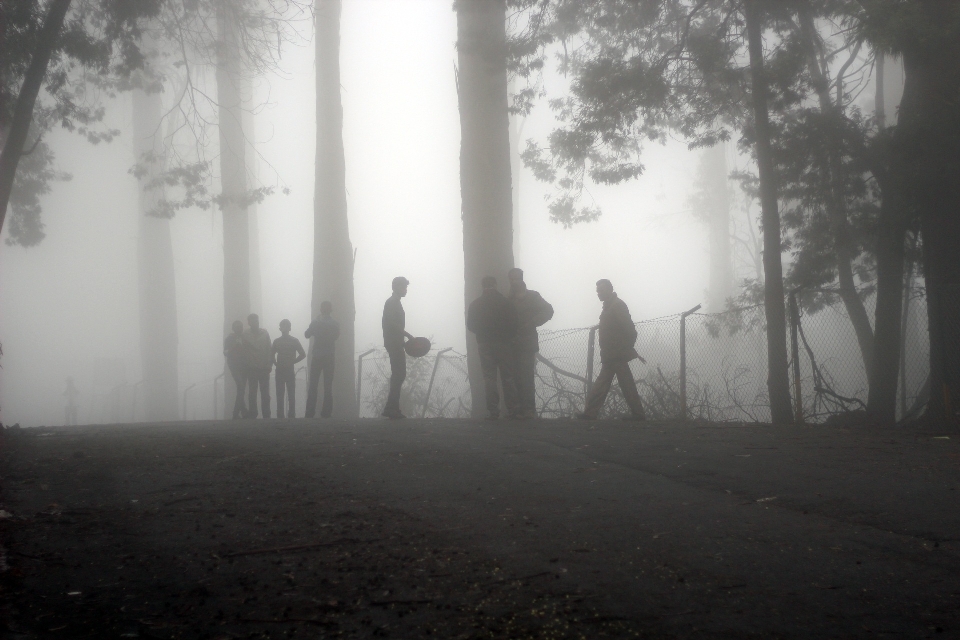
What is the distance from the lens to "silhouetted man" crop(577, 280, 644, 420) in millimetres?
10672

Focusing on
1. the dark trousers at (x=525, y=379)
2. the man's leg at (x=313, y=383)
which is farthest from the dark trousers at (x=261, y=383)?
the dark trousers at (x=525, y=379)

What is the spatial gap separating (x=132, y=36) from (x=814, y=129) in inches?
379

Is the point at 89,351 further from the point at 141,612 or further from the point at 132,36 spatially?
the point at 141,612

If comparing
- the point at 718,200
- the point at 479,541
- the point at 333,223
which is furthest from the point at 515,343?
the point at 718,200

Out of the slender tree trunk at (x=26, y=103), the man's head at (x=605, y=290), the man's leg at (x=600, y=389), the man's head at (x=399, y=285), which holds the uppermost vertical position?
the slender tree trunk at (x=26, y=103)

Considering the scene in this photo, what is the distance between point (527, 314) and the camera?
11.0 meters

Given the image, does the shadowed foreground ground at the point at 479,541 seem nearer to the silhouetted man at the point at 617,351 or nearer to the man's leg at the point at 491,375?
the man's leg at the point at 491,375

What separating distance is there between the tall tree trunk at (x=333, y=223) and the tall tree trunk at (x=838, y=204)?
10.6m

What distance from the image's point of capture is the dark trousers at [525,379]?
10.8 m

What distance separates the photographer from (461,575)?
11.9 feet

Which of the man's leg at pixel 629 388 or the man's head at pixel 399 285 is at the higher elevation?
the man's head at pixel 399 285

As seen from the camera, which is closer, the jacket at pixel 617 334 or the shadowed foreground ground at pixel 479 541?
the shadowed foreground ground at pixel 479 541

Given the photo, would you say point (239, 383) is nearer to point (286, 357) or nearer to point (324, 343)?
point (286, 357)

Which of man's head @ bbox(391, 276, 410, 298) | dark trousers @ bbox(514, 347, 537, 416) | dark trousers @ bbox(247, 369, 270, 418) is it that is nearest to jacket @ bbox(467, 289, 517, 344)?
dark trousers @ bbox(514, 347, 537, 416)
